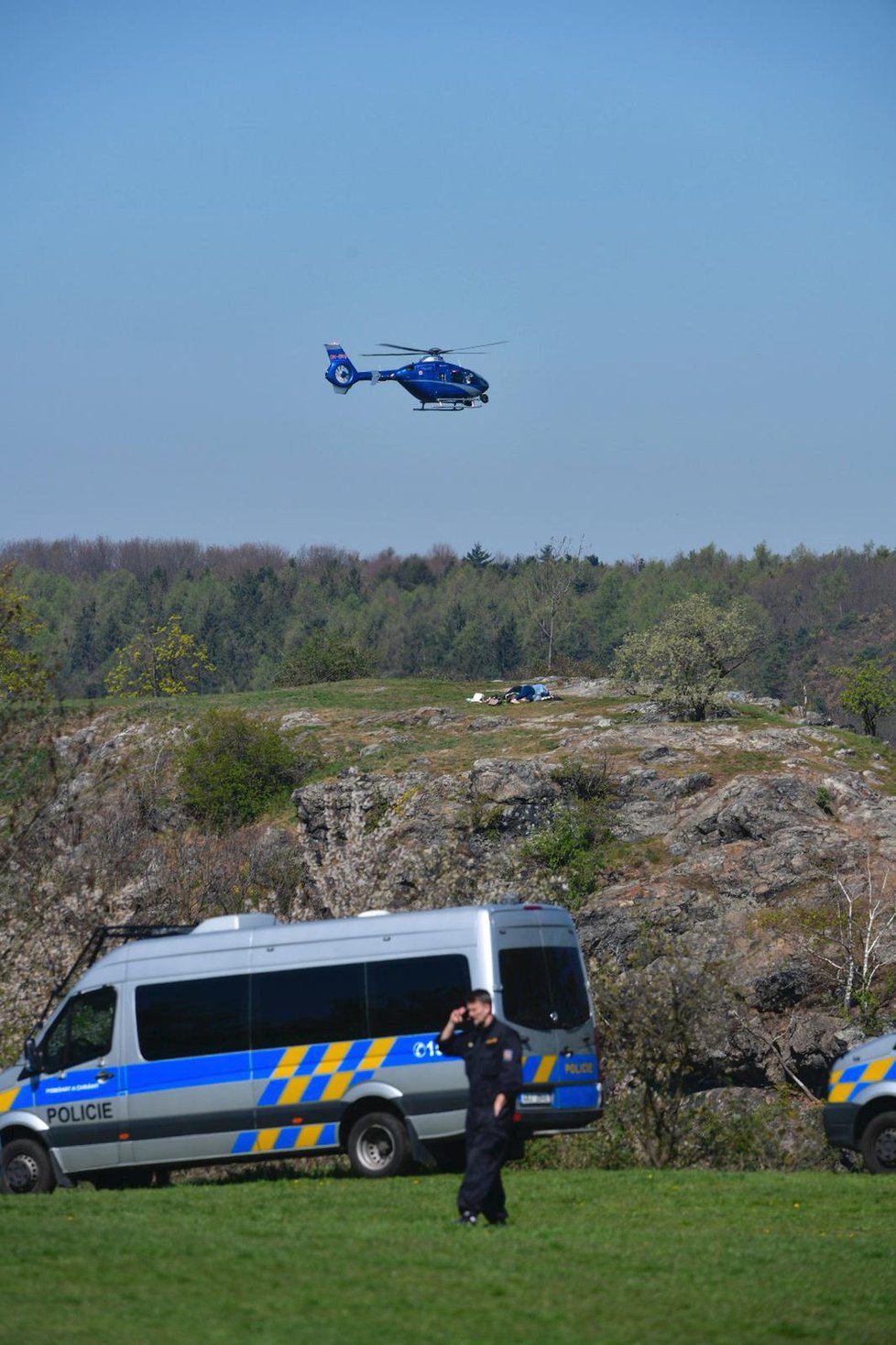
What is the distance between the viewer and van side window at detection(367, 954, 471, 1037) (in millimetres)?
16688

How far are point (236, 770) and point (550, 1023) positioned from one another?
157 ft

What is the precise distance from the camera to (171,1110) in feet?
56.1

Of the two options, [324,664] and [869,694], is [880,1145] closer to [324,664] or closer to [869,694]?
[869,694]

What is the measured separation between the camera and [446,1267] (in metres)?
10.7

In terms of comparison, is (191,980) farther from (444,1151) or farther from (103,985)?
A: (444,1151)

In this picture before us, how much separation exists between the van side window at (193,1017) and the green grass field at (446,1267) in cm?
189

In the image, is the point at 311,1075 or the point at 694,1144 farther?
the point at 694,1144

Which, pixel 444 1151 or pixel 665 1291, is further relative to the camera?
pixel 444 1151

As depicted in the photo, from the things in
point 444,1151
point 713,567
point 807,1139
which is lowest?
point 807,1139

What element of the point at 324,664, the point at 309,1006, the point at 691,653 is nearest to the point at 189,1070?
the point at 309,1006

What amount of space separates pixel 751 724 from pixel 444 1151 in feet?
157

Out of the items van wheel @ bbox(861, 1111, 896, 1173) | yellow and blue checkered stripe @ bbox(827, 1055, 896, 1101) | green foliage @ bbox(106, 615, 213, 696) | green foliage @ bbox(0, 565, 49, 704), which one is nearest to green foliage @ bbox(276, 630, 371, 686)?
green foliage @ bbox(106, 615, 213, 696)

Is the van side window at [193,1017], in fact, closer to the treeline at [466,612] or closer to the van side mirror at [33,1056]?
the van side mirror at [33,1056]

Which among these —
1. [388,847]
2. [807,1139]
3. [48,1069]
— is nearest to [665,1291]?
[48,1069]
